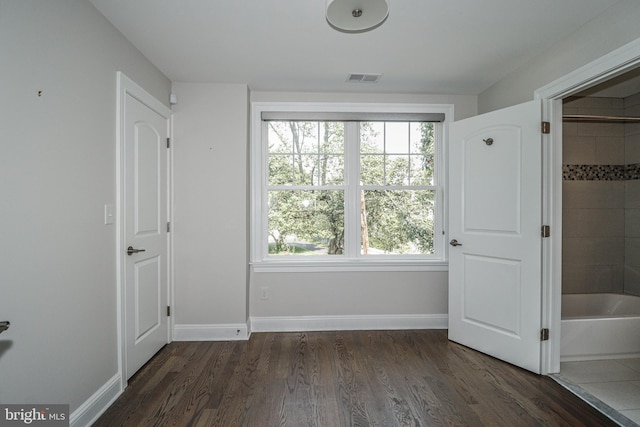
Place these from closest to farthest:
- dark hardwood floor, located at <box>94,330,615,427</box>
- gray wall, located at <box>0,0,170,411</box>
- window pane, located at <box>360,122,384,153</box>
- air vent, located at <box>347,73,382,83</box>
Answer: gray wall, located at <box>0,0,170,411</box> → dark hardwood floor, located at <box>94,330,615,427</box> → air vent, located at <box>347,73,382,83</box> → window pane, located at <box>360,122,384,153</box>

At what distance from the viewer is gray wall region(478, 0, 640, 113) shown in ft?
6.31

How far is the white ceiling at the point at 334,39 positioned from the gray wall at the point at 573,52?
0.20 feet

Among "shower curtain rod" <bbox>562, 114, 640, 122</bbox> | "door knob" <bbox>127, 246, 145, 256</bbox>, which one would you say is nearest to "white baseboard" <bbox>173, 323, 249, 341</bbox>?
"door knob" <bbox>127, 246, 145, 256</bbox>

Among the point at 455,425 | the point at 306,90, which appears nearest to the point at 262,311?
the point at 455,425

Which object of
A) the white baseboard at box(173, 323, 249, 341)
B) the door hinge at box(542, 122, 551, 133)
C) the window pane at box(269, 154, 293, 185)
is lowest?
the white baseboard at box(173, 323, 249, 341)

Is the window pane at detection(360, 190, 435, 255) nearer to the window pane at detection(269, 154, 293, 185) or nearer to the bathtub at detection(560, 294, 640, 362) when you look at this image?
the window pane at detection(269, 154, 293, 185)

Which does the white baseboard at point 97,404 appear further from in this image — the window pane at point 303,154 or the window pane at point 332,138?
the window pane at point 332,138

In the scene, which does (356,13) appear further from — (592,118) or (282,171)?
(592,118)

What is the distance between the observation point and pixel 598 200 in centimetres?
352

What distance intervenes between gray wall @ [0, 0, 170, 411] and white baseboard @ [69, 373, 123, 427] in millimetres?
39

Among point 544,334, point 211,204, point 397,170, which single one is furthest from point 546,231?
point 211,204

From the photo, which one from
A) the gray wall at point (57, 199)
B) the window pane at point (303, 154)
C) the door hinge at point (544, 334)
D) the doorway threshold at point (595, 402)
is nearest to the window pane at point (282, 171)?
the window pane at point (303, 154)

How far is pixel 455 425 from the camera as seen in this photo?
1920 millimetres

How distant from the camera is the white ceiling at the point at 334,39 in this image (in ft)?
6.61
